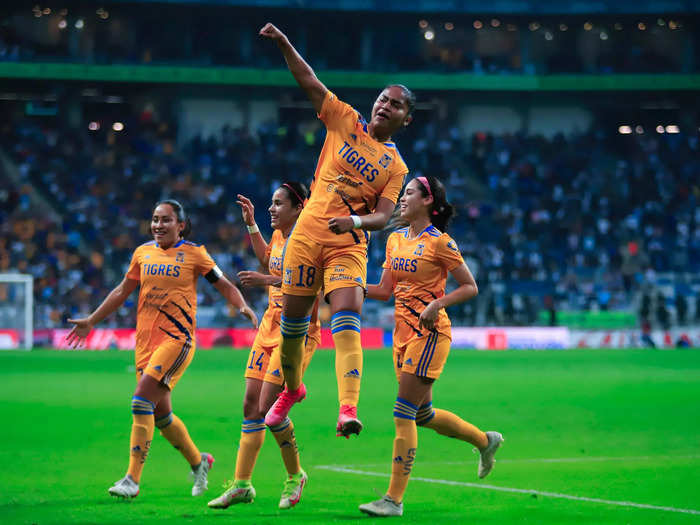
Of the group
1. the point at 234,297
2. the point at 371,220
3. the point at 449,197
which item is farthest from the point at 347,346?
the point at 449,197

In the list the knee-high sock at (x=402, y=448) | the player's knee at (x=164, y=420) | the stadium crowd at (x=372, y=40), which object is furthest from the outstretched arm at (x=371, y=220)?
the stadium crowd at (x=372, y=40)

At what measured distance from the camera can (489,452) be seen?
379 inches

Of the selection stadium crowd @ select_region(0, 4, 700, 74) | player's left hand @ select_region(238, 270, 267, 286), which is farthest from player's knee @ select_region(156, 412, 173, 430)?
stadium crowd @ select_region(0, 4, 700, 74)

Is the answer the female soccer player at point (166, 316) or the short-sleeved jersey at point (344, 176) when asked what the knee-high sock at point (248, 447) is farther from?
the short-sleeved jersey at point (344, 176)

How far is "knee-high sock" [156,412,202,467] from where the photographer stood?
9.49m

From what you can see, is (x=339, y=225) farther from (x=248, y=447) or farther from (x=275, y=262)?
(x=248, y=447)

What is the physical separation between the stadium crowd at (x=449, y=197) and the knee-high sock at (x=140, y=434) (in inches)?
1083

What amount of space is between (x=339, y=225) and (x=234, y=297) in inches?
100

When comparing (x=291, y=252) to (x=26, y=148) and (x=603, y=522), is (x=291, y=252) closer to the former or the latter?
(x=603, y=522)

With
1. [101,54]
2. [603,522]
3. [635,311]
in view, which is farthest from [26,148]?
[603,522]

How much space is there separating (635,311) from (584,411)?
22.0 metres

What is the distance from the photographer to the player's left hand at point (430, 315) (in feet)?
26.8

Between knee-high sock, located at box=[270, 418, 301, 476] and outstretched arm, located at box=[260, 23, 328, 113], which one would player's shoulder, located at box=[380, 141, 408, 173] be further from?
knee-high sock, located at box=[270, 418, 301, 476]

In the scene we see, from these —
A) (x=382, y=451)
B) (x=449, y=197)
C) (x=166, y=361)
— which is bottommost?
(x=382, y=451)
